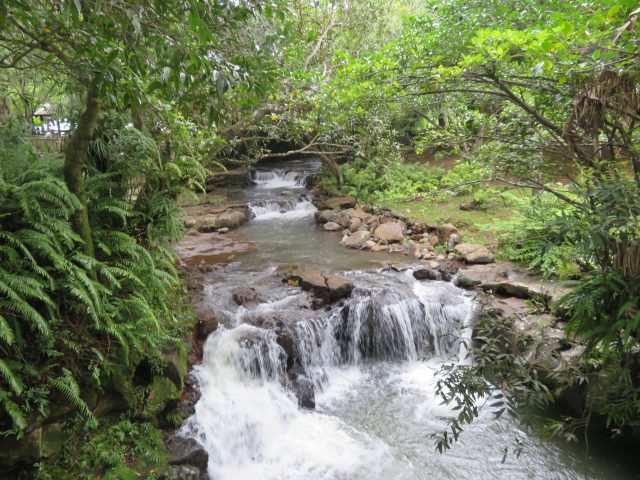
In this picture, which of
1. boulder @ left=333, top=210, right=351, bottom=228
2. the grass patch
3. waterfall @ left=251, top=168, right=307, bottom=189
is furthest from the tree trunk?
waterfall @ left=251, top=168, right=307, bottom=189

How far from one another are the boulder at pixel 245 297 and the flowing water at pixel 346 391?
0.13 m

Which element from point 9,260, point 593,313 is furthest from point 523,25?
point 9,260

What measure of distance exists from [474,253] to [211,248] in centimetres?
699

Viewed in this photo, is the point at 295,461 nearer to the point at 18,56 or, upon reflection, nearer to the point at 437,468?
the point at 437,468

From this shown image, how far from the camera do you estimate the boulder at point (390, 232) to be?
11.4 meters

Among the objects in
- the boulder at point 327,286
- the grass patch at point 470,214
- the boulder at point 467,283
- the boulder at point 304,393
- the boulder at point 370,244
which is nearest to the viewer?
the boulder at point 304,393

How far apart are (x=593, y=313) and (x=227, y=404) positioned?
4.64 metres

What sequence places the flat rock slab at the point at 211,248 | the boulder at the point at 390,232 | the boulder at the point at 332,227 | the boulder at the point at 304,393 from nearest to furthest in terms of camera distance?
1. the boulder at the point at 304,393
2. the flat rock slab at the point at 211,248
3. the boulder at the point at 390,232
4. the boulder at the point at 332,227

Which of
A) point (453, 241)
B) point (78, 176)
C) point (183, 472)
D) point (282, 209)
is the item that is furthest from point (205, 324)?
point (282, 209)

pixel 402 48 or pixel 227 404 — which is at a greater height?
pixel 402 48

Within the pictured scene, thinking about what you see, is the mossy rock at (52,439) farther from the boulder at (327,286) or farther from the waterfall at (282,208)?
the waterfall at (282,208)

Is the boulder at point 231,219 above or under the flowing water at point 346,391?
above

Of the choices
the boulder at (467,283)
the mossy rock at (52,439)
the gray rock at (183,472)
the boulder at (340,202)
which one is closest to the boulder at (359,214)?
the boulder at (340,202)

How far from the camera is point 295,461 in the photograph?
5.29 meters
